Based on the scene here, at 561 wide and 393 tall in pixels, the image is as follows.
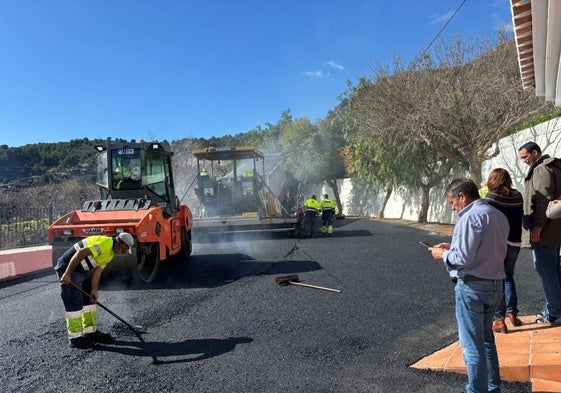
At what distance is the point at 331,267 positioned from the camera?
827 cm

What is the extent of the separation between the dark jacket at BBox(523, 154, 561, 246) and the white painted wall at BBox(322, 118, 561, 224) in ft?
25.8

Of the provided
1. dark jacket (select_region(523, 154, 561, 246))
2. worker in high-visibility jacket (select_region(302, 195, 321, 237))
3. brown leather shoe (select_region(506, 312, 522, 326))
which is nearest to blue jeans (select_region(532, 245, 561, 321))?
dark jacket (select_region(523, 154, 561, 246))

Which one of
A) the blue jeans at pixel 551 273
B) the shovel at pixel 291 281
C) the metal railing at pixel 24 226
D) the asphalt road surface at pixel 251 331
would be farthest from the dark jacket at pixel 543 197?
the metal railing at pixel 24 226

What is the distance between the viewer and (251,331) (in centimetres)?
486

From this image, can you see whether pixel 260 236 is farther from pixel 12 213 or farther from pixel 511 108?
pixel 511 108

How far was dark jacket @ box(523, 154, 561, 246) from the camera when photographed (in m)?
3.96

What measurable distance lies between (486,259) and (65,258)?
445cm

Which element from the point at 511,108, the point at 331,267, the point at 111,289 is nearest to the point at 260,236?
the point at 331,267

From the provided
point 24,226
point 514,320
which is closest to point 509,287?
point 514,320

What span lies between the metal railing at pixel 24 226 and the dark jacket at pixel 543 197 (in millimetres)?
12407

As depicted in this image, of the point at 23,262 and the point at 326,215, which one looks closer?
the point at 23,262

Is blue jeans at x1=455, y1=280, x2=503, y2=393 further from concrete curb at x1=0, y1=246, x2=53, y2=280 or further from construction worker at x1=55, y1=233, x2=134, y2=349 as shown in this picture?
concrete curb at x1=0, y1=246, x2=53, y2=280

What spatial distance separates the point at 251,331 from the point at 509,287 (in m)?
2.72

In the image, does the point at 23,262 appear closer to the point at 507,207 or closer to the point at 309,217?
the point at 309,217
